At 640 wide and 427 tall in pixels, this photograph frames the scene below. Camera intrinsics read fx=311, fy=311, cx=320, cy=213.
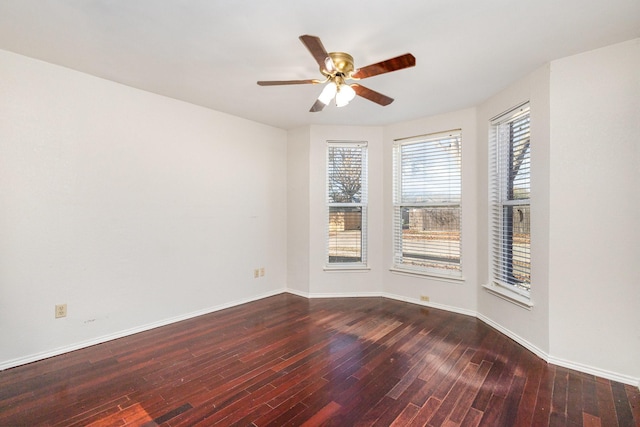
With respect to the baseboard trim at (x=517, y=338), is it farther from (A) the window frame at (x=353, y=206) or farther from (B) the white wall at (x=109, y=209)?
(B) the white wall at (x=109, y=209)

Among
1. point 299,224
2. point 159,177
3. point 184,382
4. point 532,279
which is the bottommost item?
point 184,382

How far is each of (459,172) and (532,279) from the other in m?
1.58

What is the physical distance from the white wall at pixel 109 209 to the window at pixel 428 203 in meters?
2.10

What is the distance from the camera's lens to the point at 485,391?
2.18 meters

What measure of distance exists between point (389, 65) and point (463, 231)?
2.58 meters

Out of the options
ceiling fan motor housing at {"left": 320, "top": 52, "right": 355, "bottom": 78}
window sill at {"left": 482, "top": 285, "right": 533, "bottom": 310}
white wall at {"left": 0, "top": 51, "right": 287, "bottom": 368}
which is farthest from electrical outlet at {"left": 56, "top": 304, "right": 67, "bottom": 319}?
window sill at {"left": 482, "top": 285, "right": 533, "bottom": 310}

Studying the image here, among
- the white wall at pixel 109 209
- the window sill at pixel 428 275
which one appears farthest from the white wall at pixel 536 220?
the white wall at pixel 109 209

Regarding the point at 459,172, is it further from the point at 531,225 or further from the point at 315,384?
the point at 315,384

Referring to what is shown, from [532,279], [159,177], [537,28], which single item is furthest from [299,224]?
[537,28]

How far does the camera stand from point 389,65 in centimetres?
199

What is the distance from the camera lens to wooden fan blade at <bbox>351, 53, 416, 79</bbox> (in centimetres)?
187

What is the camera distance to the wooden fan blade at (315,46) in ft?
5.65

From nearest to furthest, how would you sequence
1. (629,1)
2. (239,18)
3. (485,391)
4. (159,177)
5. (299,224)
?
(629,1)
(239,18)
(485,391)
(159,177)
(299,224)

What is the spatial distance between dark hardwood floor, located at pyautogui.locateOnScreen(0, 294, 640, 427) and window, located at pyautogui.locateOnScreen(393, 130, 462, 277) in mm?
1035
